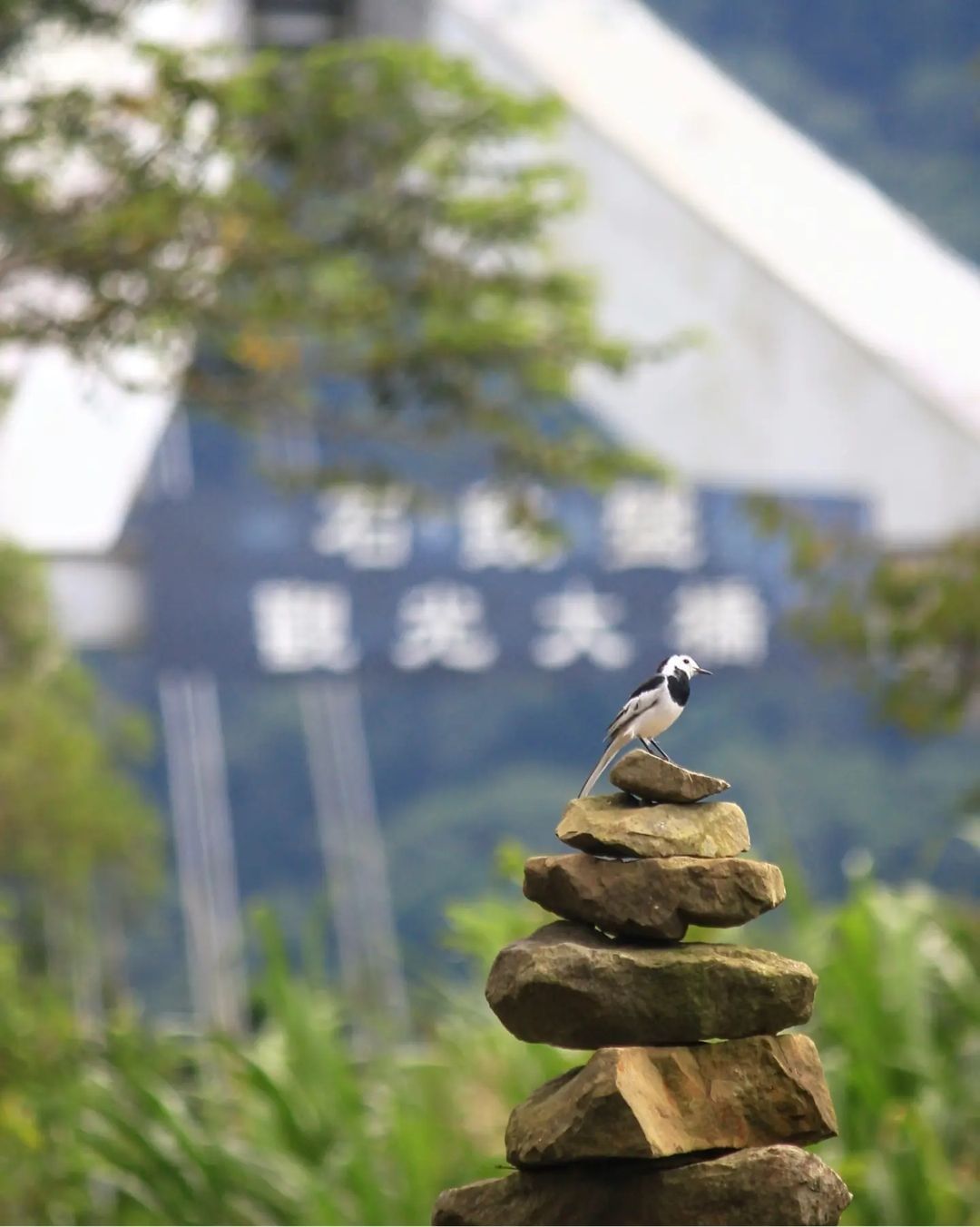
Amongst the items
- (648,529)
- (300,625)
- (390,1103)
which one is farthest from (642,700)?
(648,529)

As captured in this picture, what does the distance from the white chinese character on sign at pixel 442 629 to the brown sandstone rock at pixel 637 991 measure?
4379 mm

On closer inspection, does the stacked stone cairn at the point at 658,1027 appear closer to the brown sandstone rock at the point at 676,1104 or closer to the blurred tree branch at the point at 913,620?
the brown sandstone rock at the point at 676,1104

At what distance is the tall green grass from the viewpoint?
2641 millimetres

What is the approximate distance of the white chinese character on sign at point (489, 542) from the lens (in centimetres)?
591

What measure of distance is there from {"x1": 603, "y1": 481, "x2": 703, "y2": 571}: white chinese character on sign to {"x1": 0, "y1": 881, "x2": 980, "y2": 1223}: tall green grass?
100.0 inches

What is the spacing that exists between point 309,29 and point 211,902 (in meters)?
3.14

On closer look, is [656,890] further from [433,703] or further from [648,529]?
[433,703]

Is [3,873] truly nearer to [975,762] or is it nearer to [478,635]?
[478,635]

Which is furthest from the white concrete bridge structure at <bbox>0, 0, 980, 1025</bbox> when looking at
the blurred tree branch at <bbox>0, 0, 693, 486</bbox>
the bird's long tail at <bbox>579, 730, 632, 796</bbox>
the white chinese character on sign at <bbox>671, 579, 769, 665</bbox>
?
the bird's long tail at <bbox>579, 730, 632, 796</bbox>

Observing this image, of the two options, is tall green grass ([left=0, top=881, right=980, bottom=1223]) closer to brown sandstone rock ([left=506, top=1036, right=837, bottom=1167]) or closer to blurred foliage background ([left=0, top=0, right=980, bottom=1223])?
blurred foliage background ([left=0, top=0, right=980, bottom=1223])

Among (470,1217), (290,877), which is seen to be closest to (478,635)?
(290,877)

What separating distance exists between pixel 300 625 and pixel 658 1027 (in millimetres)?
4413

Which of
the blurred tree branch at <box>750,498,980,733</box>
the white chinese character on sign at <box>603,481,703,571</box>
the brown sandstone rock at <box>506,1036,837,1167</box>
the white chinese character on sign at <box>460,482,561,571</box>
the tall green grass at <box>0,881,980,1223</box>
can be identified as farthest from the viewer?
the white chinese character on sign at <box>603,481,703,571</box>

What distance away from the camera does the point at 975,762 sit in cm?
666
